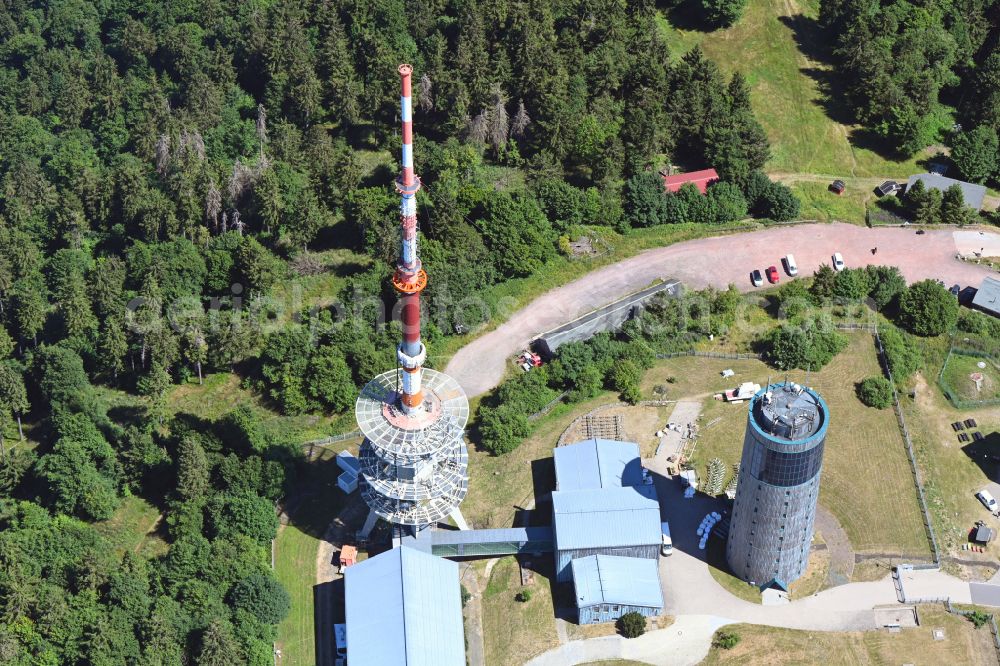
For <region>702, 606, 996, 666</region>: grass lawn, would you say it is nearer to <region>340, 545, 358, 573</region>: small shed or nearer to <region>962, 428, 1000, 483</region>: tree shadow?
<region>962, 428, 1000, 483</region>: tree shadow

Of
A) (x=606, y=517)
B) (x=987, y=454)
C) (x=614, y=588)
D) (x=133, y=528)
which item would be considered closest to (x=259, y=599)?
(x=133, y=528)

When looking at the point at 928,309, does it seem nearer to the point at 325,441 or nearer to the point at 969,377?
the point at 969,377

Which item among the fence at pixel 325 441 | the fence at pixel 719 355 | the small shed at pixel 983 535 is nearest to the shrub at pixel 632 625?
the small shed at pixel 983 535

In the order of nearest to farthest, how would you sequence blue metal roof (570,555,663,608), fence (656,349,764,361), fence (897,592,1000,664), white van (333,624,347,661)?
fence (897,592,1000,664)
white van (333,624,347,661)
blue metal roof (570,555,663,608)
fence (656,349,764,361)

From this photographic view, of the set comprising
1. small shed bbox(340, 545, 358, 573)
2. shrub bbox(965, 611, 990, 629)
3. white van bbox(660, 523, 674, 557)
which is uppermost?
small shed bbox(340, 545, 358, 573)

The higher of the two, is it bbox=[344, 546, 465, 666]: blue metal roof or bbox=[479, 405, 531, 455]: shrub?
bbox=[479, 405, 531, 455]: shrub

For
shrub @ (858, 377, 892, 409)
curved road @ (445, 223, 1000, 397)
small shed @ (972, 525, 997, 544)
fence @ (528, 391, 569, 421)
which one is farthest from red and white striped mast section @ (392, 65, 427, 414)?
small shed @ (972, 525, 997, 544)
